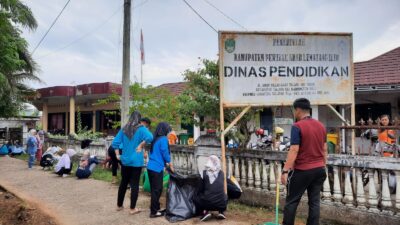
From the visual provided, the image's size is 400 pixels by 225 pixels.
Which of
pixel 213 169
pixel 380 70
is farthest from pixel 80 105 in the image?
pixel 213 169

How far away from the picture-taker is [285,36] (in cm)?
595

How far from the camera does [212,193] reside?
17.8 ft

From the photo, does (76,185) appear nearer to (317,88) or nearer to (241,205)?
(241,205)

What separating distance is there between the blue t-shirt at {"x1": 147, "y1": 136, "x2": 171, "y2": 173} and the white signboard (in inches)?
46.6

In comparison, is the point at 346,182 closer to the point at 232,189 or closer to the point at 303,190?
the point at 303,190

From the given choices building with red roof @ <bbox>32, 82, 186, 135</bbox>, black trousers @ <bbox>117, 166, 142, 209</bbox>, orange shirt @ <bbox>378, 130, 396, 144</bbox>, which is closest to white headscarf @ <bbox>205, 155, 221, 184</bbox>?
black trousers @ <bbox>117, 166, 142, 209</bbox>

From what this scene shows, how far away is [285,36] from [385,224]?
10.2 feet

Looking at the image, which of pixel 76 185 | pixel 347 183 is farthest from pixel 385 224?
pixel 76 185

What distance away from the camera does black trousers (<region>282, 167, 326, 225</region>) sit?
168 inches

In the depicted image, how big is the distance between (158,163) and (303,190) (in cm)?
241

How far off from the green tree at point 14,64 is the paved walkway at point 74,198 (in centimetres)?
263

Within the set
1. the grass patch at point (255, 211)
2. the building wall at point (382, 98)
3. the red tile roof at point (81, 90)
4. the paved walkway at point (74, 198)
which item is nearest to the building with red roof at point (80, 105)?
the red tile roof at point (81, 90)

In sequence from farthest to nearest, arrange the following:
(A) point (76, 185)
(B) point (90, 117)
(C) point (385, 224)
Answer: (B) point (90, 117) → (A) point (76, 185) → (C) point (385, 224)

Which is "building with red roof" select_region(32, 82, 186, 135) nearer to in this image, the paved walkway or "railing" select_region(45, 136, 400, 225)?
the paved walkway
